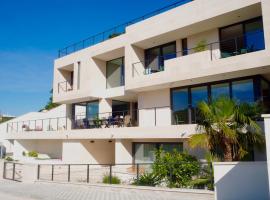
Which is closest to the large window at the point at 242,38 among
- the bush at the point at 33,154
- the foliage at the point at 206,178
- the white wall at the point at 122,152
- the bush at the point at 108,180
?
the foliage at the point at 206,178

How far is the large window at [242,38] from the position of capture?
50.0 ft

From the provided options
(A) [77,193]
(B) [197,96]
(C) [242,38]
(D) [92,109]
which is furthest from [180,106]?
(D) [92,109]

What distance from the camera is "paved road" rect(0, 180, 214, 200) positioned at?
1146 centimetres

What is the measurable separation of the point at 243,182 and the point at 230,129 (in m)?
2.25

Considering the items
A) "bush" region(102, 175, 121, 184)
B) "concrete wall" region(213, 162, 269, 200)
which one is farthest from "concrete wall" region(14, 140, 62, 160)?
"concrete wall" region(213, 162, 269, 200)

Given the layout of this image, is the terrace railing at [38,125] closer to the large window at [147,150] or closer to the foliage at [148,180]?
the large window at [147,150]

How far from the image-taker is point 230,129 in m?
11.4

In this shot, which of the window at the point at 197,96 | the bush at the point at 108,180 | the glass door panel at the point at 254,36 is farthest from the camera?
the window at the point at 197,96

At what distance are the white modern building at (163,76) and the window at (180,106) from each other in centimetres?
6

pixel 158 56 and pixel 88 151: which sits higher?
pixel 158 56

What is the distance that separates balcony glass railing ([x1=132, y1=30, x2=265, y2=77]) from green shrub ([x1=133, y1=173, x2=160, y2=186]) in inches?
289

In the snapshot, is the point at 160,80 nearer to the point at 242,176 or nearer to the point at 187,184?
the point at 187,184

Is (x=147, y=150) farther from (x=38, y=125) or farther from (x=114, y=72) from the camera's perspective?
(x=38, y=125)

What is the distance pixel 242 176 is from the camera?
32.8 feet
